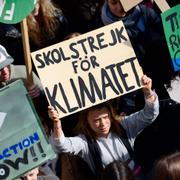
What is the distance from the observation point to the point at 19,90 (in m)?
3.76

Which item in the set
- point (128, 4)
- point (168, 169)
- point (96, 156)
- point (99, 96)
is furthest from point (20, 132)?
point (128, 4)

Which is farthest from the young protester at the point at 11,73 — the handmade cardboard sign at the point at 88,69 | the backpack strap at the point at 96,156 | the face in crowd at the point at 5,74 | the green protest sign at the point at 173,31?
the green protest sign at the point at 173,31

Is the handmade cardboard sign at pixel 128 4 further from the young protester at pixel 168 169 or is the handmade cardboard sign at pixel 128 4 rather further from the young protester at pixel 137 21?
the young protester at pixel 168 169

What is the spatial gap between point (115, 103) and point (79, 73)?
22.0 inches

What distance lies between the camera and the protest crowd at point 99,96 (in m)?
3.92

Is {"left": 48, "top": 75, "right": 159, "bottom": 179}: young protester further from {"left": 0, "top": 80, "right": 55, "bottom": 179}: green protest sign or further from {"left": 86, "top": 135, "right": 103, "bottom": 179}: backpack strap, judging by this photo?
{"left": 0, "top": 80, "right": 55, "bottom": 179}: green protest sign

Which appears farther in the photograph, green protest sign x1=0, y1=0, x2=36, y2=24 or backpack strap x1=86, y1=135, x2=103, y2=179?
backpack strap x1=86, y1=135, x2=103, y2=179

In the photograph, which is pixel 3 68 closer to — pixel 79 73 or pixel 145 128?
pixel 79 73

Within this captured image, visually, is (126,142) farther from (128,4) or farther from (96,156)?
(128,4)

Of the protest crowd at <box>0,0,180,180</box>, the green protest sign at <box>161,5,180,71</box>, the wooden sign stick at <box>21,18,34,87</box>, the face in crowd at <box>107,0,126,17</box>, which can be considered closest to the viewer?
the protest crowd at <box>0,0,180,180</box>

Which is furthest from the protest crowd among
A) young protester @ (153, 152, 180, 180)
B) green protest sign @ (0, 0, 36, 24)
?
green protest sign @ (0, 0, 36, 24)

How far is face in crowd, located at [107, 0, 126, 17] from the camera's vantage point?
4445 mm

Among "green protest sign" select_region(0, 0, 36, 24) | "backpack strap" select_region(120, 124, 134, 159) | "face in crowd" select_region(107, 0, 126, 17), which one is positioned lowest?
"backpack strap" select_region(120, 124, 134, 159)

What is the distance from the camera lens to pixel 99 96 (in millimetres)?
3982
